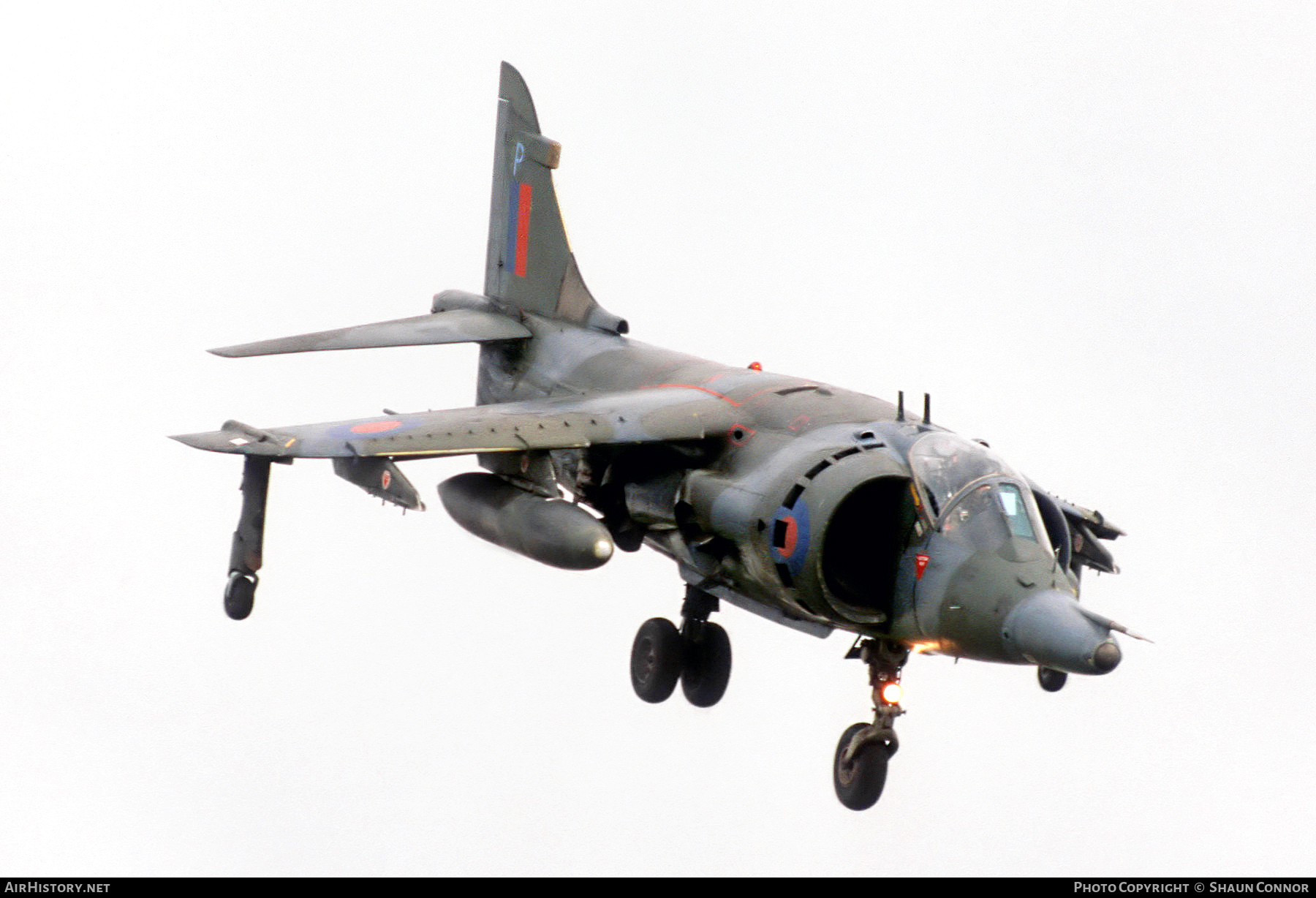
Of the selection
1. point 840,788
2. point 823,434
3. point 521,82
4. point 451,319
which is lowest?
point 840,788

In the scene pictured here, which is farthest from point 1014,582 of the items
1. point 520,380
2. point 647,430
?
point 520,380

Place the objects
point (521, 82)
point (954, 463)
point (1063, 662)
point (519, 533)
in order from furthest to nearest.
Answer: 1. point (521, 82)
2. point (519, 533)
3. point (954, 463)
4. point (1063, 662)

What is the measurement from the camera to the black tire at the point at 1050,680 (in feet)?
73.1

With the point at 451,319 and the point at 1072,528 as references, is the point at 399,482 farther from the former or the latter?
the point at 1072,528

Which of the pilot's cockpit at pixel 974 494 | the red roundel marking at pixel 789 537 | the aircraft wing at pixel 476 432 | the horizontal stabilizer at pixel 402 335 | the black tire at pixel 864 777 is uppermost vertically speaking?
the horizontal stabilizer at pixel 402 335

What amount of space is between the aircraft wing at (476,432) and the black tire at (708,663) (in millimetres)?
2721

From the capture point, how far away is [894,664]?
2044 cm

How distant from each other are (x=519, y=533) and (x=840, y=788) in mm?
4103

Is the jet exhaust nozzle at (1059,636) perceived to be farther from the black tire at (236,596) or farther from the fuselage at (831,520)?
the black tire at (236,596)

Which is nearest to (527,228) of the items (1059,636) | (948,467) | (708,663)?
(708,663)

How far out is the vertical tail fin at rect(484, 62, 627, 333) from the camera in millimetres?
26062

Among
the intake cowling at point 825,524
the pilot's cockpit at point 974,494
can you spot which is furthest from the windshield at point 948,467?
the intake cowling at point 825,524

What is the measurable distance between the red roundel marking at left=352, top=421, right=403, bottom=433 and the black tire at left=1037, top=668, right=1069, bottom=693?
7.29 metres

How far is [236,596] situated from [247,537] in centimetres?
63
